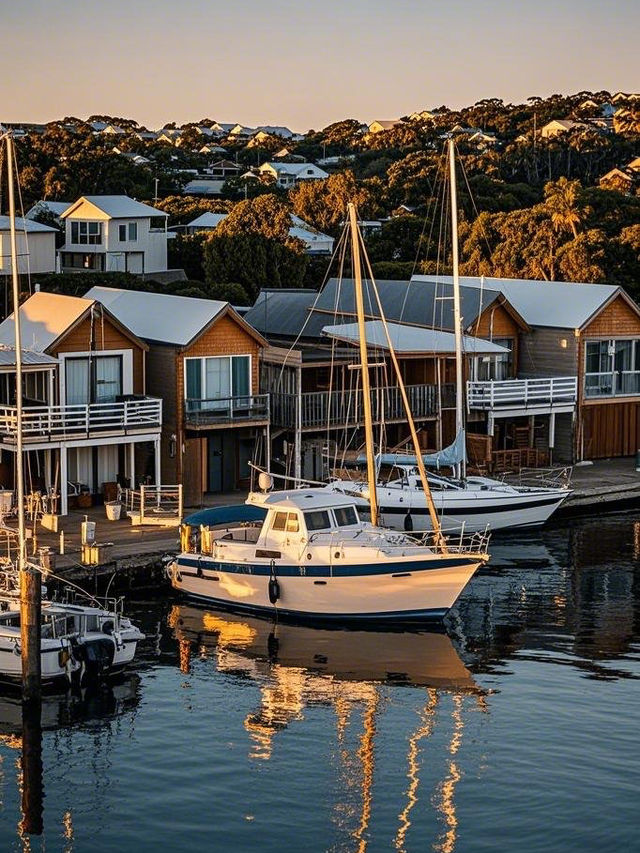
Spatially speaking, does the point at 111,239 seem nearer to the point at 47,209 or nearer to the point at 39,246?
the point at 39,246

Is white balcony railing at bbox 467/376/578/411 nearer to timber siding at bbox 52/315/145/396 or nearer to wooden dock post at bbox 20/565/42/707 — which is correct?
timber siding at bbox 52/315/145/396

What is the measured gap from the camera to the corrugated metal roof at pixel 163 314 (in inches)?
1880

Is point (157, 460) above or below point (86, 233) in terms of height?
below

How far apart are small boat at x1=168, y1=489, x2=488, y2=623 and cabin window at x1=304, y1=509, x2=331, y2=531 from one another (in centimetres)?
3

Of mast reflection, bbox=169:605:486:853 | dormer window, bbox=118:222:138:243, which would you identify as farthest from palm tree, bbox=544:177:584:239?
mast reflection, bbox=169:605:486:853

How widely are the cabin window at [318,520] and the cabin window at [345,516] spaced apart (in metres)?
0.29

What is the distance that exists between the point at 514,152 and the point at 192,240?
59.4 metres

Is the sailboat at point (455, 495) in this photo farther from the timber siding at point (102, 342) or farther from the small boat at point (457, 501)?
the timber siding at point (102, 342)

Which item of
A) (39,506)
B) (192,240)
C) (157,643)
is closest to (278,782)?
(157,643)

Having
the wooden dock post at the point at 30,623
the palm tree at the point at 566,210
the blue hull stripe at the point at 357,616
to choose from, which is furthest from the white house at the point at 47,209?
the wooden dock post at the point at 30,623

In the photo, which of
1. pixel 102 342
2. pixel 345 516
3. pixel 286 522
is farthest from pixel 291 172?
pixel 286 522

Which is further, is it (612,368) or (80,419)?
(612,368)

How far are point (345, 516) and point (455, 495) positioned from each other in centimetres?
763

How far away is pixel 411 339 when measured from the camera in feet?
169
